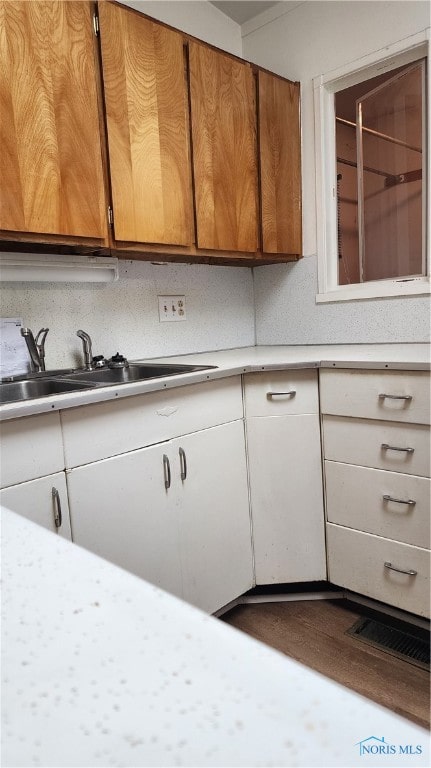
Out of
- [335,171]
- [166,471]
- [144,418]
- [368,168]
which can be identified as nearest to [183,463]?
[166,471]

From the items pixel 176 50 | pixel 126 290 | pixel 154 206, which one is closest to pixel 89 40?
pixel 176 50

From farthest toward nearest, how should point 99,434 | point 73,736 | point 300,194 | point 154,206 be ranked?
point 300,194 → point 154,206 → point 99,434 → point 73,736

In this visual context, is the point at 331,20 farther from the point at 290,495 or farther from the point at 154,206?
the point at 290,495

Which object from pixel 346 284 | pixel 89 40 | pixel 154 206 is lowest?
pixel 346 284

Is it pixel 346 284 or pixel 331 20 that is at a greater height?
pixel 331 20

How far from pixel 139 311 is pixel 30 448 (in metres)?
1.04

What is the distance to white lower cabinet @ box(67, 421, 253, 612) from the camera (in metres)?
1.33

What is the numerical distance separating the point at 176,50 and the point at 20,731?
2.07m

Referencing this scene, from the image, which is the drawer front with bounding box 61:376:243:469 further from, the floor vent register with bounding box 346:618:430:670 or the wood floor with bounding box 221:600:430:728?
the floor vent register with bounding box 346:618:430:670

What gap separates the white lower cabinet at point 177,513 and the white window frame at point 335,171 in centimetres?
96

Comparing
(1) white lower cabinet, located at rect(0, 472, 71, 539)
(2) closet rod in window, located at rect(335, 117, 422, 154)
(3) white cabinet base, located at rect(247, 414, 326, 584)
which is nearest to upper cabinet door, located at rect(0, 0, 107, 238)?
(1) white lower cabinet, located at rect(0, 472, 71, 539)

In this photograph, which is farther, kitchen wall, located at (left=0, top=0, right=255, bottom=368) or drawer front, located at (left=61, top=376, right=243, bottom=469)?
kitchen wall, located at (left=0, top=0, right=255, bottom=368)

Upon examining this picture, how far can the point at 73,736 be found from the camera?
253 millimetres

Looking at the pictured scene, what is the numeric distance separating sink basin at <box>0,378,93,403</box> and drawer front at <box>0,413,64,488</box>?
388mm
